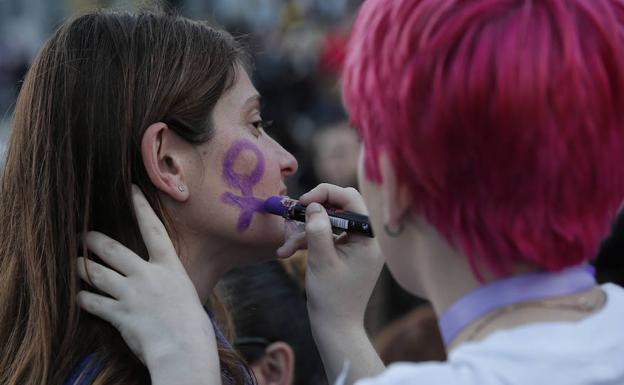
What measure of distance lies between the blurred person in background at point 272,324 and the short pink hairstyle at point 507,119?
5.25ft

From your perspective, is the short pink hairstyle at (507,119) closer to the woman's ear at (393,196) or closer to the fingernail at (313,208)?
the woman's ear at (393,196)

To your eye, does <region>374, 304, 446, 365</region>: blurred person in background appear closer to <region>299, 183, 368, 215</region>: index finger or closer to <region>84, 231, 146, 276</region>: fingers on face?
<region>299, 183, 368, 215</region>: index finger

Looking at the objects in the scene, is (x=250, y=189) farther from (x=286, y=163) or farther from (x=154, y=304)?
(x=154, y=304)

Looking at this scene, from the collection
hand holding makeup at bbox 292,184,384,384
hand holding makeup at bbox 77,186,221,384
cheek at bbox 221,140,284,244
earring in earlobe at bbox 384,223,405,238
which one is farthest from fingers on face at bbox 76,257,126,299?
earring in earlobe at bbox 384,223,405,238

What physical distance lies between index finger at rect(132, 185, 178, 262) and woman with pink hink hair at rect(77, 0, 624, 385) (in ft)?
2.21

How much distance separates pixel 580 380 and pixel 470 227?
0.81 ft

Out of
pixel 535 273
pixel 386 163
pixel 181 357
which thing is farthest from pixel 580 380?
pixel 181 357

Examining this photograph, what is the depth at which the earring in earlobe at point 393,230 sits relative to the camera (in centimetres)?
128

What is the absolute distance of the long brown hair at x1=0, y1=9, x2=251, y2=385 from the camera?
6.05ft

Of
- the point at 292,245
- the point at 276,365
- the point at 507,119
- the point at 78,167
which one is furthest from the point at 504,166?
the point at 276,365

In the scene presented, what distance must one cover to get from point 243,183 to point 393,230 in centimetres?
81

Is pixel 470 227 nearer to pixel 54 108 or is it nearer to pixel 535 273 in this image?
pixel 535 273

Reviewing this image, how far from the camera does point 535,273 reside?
3.94 feet

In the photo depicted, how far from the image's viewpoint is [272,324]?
279 cm
